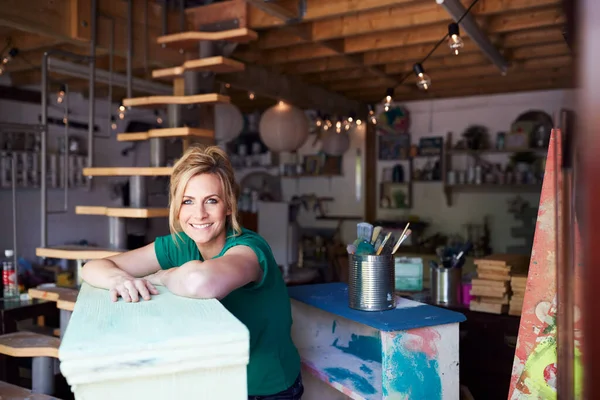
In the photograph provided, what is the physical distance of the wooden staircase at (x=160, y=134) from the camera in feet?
11.3

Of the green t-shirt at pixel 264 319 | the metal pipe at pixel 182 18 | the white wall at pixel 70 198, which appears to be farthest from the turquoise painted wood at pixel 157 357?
the white wall at pixel 70 198

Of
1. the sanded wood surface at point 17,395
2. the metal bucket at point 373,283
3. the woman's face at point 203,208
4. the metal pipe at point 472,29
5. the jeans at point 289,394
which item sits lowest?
the sanded wood surface at point 17,395

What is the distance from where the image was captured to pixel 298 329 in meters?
2.86

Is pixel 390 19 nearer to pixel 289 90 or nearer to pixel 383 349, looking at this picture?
pixel 289 90

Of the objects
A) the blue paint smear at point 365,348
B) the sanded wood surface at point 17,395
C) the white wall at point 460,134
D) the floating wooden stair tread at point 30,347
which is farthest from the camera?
the white wall at point 460,134

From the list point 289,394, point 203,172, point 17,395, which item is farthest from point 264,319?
point 17,395

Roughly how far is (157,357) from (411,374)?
1304mm

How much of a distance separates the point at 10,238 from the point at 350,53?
4.70m

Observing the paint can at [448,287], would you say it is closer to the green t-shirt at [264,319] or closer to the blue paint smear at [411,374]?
the blue paint smear at [411,374]

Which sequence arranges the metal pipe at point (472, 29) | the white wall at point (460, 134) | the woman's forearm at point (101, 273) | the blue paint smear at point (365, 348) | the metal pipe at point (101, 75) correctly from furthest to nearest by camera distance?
the white wall at point (460, 134), the metal pipe at point (101, 75), the metal pipe at point (472, 29), the blue paint smear at point (365, 348), the woman's forearm at point (101, 273)

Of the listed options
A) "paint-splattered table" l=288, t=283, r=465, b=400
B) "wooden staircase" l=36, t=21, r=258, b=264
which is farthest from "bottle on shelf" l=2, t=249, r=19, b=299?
"paint-splattered table" l=288, t=283, r=465, b=400

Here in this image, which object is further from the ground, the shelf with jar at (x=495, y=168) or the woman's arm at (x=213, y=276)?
the shelf with jar at (x=495, y=168)

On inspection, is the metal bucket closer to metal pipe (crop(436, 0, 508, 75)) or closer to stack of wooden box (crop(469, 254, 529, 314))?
stack of wooden box (crop(469, 254, 529, 314))

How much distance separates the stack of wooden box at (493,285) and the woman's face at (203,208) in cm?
203
